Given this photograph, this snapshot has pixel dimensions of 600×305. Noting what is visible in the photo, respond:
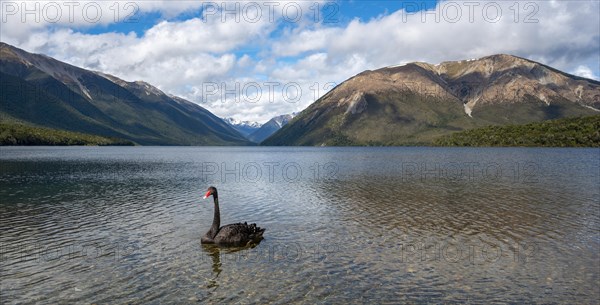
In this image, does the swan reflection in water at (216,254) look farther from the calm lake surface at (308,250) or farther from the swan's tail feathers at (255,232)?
the swan's tail feathers at (255,232)

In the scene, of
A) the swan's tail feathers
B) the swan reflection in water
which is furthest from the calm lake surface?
the swan's tail feathers

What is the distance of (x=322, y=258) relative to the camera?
23.7 meters

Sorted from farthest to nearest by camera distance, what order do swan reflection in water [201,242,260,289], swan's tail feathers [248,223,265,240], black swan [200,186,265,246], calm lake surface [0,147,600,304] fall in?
1. swan's tail feathers [248,223,265,240]
2. black swan [200,186,265,246]
3. swan reflection in water [201,242,260,289]
4. calm lake surface [0,147,600,304]

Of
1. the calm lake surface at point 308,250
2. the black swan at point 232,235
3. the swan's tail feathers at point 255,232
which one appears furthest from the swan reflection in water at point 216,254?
the swan's tail feathers at point 255,232

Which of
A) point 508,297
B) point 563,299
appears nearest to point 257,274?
point 508,297

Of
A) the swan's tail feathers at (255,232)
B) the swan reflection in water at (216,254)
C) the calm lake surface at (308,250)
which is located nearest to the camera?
the calm lake surface at (308,250)

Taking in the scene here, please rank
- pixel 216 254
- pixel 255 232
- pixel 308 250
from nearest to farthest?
pixel 216 254
pixel 308 250
pixel 255 232

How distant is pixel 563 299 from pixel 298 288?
467 inches

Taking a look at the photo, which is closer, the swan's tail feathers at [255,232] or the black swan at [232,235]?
the black swan at [232,235]

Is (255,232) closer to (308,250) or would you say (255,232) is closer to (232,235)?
(232,235)

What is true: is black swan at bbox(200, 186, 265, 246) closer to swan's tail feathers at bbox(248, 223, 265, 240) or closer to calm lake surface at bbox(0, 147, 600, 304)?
swan's tail feathers at bbox(248, 223, 265, 240)

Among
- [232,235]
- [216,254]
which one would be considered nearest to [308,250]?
[232,235]

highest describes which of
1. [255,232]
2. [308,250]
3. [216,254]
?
[255,232]

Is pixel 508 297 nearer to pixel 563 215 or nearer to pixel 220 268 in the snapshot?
pixel 220 268
